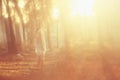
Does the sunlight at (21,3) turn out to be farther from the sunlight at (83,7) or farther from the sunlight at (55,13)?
the sunlight at (83,7)

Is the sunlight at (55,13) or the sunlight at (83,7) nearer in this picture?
the sunlight at (83,7)

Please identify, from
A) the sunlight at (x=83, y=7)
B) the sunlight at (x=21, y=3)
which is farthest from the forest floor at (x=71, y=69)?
the sunlight at (x=21, y=3)

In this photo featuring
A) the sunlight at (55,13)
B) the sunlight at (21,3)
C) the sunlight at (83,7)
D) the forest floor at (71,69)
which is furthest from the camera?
the sunlight at (21,3)

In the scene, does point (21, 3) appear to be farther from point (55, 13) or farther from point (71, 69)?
point (71, 69)

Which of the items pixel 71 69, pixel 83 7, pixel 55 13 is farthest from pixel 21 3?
pixel 71 69

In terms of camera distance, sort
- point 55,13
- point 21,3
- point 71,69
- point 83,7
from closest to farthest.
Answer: point 71,69, point 55,13, point 21,3, point 83,7

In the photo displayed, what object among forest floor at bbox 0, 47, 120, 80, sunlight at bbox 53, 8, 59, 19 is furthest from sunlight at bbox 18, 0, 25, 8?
forest floor at bbox 0, 47, 120, 80

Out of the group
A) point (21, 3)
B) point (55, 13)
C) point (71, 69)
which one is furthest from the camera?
point (21, 3)

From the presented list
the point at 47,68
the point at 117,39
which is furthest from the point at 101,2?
the point at 47,68

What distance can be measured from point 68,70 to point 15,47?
762cm

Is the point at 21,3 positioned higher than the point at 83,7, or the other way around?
the point at 21,3

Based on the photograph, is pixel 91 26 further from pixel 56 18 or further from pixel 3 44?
pixel 3 44

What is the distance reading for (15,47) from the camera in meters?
18.2

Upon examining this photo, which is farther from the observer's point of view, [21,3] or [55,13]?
[21,3]
